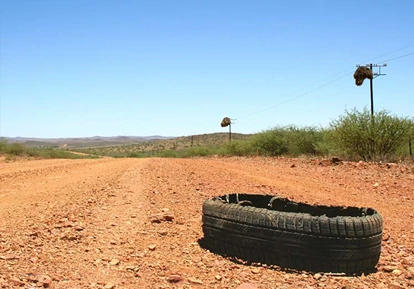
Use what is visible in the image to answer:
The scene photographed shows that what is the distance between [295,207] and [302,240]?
146cm

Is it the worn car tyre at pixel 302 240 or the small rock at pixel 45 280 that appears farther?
the worn car tyre at pixel 302 240

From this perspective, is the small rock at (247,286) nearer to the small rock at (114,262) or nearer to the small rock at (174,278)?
the small rock at (174,278)

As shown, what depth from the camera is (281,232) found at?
15.0 feet

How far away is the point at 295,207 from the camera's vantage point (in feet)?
19.4

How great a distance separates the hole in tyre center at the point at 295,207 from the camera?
18.1 feet

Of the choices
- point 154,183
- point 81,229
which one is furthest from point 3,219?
point 154,183

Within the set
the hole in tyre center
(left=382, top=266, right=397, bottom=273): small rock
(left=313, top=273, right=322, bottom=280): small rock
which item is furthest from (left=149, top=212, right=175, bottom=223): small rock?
(left=382, top=266, right=397, bottom=273): small rock

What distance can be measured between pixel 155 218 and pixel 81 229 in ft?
3.42

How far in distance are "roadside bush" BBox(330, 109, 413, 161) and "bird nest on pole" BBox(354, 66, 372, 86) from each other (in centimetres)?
1538

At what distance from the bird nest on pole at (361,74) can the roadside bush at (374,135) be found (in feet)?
50.4

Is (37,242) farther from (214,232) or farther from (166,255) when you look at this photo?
(214,232)

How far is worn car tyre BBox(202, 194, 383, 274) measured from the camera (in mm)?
4426

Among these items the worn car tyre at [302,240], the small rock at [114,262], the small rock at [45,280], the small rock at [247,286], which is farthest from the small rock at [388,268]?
the small rock at [45,280]

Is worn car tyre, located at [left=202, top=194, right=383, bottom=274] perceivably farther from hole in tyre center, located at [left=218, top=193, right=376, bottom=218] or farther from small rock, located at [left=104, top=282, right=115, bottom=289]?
small rock, located at [left=104, top=282, right=115, bottom=289]
